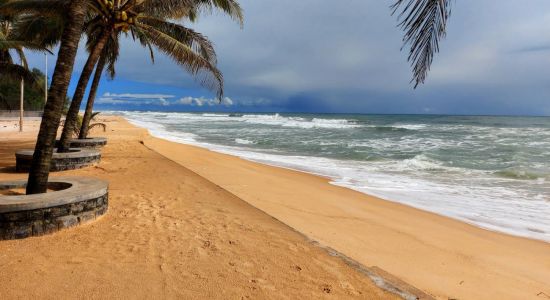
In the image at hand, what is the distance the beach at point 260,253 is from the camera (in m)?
3.32

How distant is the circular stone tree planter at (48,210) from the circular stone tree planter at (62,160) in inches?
160

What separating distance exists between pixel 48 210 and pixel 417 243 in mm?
4494

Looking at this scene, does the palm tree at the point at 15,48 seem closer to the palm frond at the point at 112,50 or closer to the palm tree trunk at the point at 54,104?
the palm frond at the point at 112,50

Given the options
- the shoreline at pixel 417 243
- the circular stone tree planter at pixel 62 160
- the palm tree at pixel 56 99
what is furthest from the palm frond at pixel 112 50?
the palm tree at pixel 56 99

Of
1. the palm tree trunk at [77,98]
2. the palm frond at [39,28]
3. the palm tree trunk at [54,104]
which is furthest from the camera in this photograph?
the palm frond at [39,28]

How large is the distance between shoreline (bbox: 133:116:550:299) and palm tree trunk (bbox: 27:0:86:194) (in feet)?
10.5

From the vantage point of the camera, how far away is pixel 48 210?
4254 millimetres

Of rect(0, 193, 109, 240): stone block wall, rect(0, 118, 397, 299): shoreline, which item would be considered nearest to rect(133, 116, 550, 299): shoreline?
rect(0, 118, 397, 299): shoreline

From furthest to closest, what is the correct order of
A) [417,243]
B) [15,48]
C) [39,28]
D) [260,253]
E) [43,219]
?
1. [15,48]
2. [39,28]
3. [417,243]
4. [43,219]
5. [260,253]

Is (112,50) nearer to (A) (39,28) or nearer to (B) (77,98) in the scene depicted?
(A) (39,28)

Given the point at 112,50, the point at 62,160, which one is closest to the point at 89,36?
the point at 112,50

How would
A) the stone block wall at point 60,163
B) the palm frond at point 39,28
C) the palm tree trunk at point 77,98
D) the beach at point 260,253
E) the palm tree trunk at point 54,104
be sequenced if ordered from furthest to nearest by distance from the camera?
the palm frond at point 39,28 → the palm tree trunk at point 77,98 → the stone block wall at point 60,163 → the palm tree trunk at point 54,104 → the beach at point 260,253

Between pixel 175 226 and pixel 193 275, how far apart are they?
152cm

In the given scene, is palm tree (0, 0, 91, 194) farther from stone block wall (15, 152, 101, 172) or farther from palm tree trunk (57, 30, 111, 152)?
stone block wall (15, 152, 101, 172)
